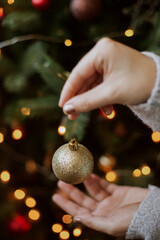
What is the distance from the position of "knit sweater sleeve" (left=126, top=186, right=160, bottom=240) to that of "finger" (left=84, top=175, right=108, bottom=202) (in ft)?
0.64

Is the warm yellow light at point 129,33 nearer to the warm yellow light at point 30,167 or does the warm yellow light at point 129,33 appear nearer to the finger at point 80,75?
the finger at point 80,75

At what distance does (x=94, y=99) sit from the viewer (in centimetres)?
52

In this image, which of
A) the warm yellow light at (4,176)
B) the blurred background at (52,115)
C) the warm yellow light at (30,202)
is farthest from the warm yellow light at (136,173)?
the warm yellow light at (4,176)

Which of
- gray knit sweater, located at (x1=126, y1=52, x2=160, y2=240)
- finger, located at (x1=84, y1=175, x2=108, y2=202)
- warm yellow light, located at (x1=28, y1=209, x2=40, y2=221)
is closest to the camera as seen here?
gray knit sweater, located at (x1=126, y1=52, x2=160, y2=240)

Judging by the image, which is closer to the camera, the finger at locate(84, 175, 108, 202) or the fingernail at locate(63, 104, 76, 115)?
the fingernail at locate(63, 104, 76, 115)

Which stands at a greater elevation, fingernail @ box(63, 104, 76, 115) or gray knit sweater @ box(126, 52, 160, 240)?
fingernail @ box(63, 104, 76, 115)

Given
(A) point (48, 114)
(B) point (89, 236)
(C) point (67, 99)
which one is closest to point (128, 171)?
(B) point (89, 236)

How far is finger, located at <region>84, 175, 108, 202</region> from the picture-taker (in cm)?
86

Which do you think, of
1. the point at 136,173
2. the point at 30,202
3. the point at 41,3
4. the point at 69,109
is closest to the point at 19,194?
the point at 30,202

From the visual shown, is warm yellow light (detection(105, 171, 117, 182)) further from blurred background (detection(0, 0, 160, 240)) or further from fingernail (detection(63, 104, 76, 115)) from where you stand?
fingernail (detection(63, 104, 76, 115))

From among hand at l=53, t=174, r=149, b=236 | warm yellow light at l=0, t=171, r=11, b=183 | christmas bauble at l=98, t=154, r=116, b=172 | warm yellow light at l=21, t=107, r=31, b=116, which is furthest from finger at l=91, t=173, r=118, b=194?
warm yellow light at l=0, t=171, r=11, b=183

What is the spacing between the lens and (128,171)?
1.02m

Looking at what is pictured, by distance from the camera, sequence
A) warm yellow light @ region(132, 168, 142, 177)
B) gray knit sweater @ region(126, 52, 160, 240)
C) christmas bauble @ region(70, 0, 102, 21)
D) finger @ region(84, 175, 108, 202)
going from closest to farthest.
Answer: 1. gray knit sweater @ region(126, 52, 160, 240)
2. christmas bauble @ region(70, 0, 102, 21)
3. finger @ region(84, 175, 108, 202)
4. warm yellow light @ region(132, 168, 142, 177)

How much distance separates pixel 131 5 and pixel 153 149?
0.62 meters
